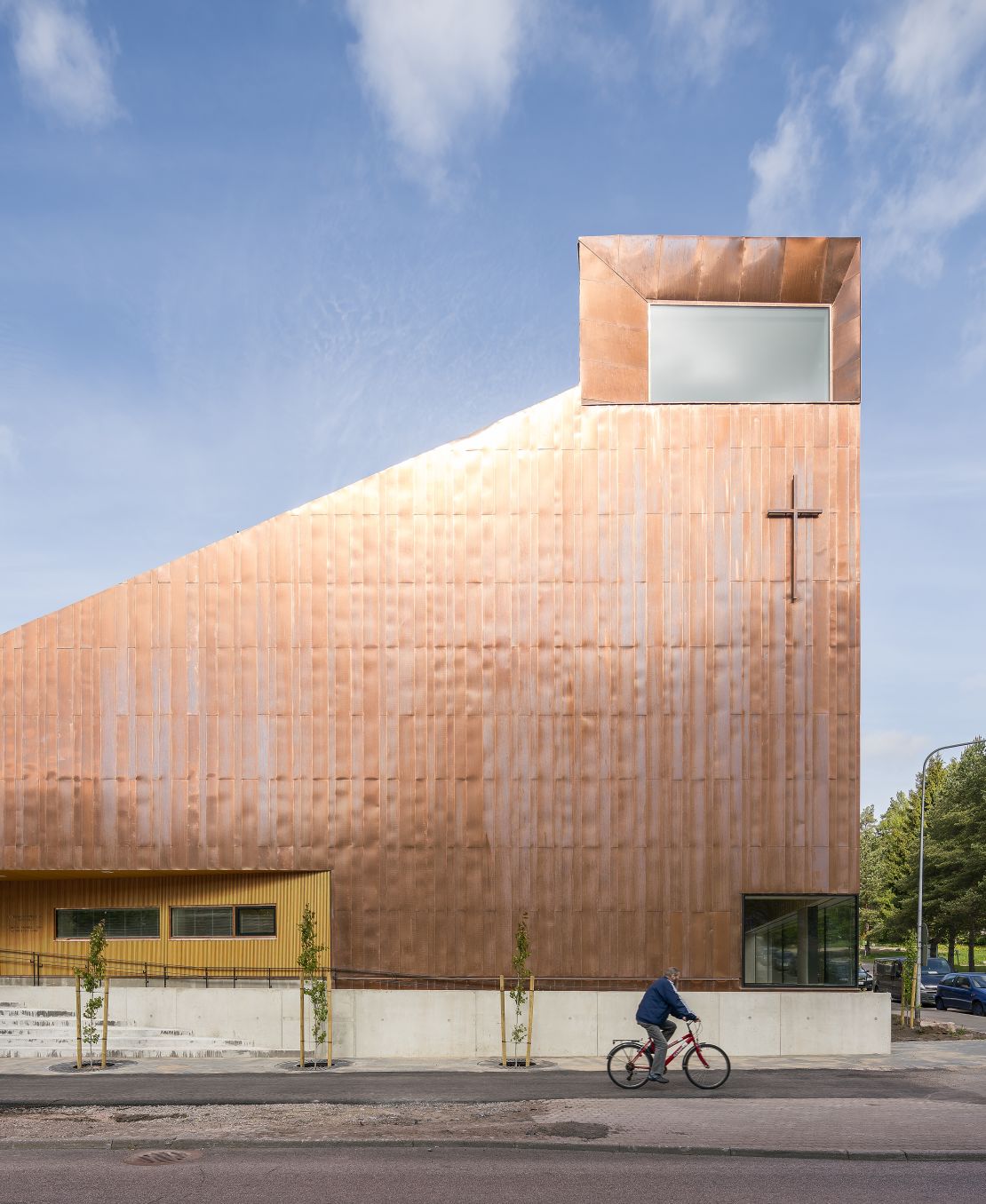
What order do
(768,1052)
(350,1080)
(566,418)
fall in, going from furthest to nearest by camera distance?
(566,418), (768,1052), (350,1080)

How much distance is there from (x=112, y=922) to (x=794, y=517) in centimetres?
1769

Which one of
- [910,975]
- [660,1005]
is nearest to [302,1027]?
[660,1005]

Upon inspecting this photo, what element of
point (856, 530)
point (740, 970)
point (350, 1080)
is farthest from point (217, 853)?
point (856, 530)

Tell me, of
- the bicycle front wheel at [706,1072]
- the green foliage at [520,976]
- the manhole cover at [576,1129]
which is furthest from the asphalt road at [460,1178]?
the green foliage at [520,976]

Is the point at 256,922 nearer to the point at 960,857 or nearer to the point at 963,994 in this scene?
the point at 963,994

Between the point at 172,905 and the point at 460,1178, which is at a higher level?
the point at 172,905

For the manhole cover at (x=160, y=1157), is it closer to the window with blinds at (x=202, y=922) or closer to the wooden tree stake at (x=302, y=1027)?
the wooden tree stake at (x=302, y=1027)

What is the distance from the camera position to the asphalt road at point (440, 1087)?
59.2 ft

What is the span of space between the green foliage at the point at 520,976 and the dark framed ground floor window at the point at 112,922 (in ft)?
27.1

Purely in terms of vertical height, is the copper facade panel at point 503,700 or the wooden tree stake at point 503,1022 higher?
the copper facade panel at point 503,700

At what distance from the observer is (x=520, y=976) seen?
76.0 ft

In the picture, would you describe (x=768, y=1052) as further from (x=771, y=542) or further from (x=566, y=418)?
(x=566, y=418)

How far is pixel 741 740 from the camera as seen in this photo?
24969 mm

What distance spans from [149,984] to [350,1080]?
24.6 feet
